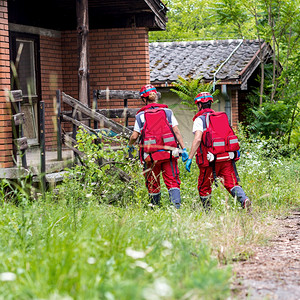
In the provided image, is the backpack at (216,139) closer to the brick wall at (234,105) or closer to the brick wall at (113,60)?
the brick wall at (113,60)

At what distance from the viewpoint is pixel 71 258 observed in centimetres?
363

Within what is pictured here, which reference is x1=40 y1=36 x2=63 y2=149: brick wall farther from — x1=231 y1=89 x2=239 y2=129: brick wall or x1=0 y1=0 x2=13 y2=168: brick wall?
x1=231 y1=89 x2=239 y2=129: brick wall

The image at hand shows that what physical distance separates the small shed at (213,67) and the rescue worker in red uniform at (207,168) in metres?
8.45

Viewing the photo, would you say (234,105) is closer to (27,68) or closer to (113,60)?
(113,60)

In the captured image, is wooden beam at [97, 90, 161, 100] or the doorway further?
the doorway

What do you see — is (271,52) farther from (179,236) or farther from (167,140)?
(179,236)

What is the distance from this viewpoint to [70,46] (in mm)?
12203

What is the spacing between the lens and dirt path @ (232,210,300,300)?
4086mm

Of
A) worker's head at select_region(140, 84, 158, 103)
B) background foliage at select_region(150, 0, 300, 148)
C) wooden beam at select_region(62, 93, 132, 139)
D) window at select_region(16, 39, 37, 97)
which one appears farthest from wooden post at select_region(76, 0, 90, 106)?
background foliage at select_region(150, 0, 300, 148)

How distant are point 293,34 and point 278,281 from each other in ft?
41.2

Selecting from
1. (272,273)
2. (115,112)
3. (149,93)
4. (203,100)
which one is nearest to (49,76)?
(115,112)

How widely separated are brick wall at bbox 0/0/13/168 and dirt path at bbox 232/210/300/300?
412 cm

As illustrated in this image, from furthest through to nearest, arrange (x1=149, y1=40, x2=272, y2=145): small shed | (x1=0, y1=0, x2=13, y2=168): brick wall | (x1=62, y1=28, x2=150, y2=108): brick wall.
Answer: (x1=149, y1=40, x2=272, y2=145): small shed
(x1=62, y1=28, x2=150, y2=108): brick wall
(x1=0, y1=0, x2=13, y2=168): brick wall

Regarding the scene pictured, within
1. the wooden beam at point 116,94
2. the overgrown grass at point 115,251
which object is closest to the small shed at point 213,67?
the wooden beam at point 116,94
